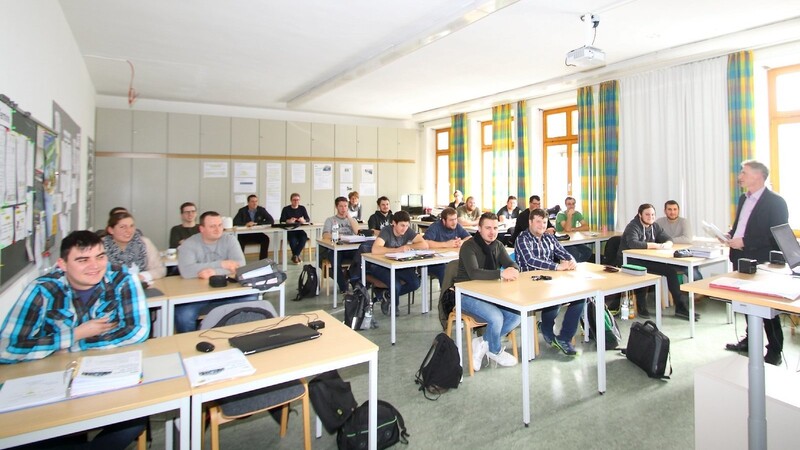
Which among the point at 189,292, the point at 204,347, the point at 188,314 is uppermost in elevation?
the point at 189,292

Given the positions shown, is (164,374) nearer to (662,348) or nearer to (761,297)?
(761,297)

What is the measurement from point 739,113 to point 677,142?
0.81 meters

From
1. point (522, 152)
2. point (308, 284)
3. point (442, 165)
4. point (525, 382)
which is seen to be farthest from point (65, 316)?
point (442, 165)

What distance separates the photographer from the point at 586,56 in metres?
4.27

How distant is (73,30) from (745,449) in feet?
21.2

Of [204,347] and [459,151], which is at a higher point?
[459,151]

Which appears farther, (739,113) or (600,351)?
(739,113)

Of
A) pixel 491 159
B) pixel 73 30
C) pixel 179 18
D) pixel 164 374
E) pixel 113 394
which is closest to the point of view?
pixel 113 394

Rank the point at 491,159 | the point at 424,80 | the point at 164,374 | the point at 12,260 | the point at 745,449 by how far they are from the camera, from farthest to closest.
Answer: the point at 491,159 → the point at 424,80 → the point at 12,260 → the point at 745,449 → the point at 164,374

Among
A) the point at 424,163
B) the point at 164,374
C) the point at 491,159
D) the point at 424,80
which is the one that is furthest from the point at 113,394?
the point at 424,163

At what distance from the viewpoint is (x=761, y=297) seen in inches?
85.0

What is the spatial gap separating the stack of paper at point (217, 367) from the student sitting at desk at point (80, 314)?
16.8 inches

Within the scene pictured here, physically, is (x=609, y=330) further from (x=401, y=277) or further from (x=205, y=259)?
(x=205, y=259)

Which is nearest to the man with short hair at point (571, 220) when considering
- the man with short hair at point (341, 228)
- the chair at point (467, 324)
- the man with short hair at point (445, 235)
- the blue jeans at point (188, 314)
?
the man with short hair at point (445, 235)
